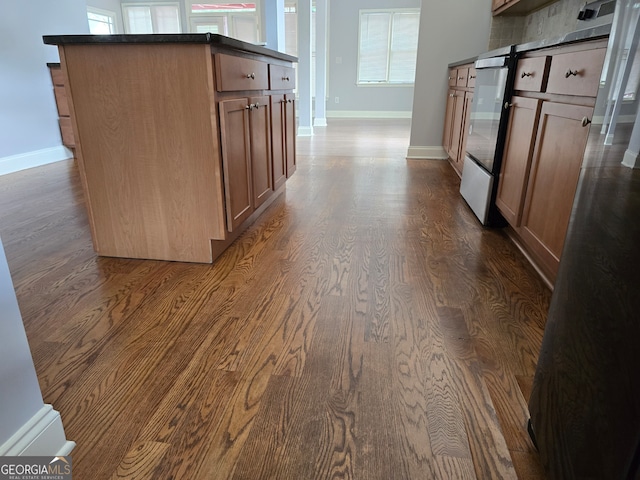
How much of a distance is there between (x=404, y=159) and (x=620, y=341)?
4031 millimetres

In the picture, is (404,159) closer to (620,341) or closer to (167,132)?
(167,132)

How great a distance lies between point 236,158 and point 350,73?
8.35 metres

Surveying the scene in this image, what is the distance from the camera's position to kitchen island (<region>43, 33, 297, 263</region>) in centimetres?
166

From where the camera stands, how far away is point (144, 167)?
71.1 inches

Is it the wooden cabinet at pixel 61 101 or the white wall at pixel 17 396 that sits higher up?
the wooden cabinet at pixel 61 101

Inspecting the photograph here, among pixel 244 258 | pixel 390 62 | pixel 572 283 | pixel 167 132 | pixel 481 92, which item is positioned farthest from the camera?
pixel 390 62

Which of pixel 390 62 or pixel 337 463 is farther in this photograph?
pixel 390 62

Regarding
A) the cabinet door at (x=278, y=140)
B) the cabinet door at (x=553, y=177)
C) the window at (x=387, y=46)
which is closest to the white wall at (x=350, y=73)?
the window at (x=387, y=46)

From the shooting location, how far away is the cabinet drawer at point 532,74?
1.74 m

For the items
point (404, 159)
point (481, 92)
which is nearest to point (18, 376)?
point (481, 92)

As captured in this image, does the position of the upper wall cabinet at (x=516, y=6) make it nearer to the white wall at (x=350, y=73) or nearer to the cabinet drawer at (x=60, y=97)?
the cabinet drawer at (x=60, y=97)

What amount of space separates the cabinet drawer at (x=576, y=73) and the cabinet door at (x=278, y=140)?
144cm

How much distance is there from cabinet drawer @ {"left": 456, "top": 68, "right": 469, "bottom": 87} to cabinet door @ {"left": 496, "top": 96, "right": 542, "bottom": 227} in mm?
1400

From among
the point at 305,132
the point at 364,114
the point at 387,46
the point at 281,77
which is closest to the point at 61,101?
the point at 281,77
